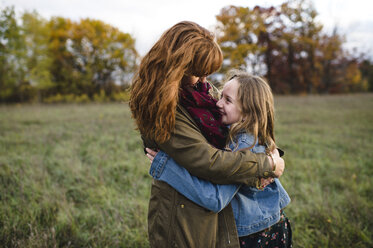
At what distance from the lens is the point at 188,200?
141 cm

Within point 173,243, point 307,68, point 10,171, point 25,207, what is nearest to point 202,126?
point 173,243

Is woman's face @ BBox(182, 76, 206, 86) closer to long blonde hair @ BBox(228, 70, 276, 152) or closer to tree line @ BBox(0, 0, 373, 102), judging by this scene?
long blonde hair @ BBox(228, 70, 276, 152)

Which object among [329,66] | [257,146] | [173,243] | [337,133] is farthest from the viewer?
[329,66]

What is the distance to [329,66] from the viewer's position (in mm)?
29703

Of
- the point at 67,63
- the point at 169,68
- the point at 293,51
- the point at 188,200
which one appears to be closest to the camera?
the point at 169,68

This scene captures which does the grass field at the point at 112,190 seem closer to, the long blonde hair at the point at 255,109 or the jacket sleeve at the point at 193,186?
the jacket sleeve at the point at 193,186

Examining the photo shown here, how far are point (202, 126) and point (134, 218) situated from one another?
212cm

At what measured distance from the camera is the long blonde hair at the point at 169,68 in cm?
125

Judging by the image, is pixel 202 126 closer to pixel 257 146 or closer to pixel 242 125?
pixel 242 125

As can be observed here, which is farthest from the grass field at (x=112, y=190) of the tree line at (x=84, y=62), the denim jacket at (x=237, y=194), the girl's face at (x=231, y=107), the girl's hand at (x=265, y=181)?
the tree line at (x=84, y=62)

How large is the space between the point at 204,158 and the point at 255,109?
0.51 m

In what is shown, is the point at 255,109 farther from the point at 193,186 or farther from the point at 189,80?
the point at 193,186

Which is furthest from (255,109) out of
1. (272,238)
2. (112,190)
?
(112,190)

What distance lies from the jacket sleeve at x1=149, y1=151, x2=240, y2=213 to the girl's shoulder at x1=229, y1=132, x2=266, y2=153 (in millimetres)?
236
